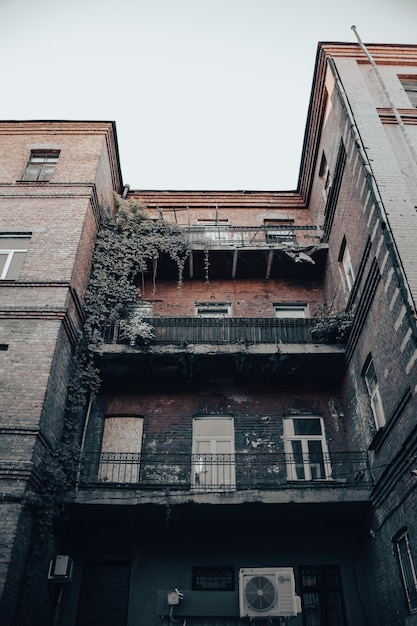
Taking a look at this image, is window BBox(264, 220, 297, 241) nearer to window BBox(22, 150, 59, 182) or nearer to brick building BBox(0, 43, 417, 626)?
brick building BBox(0, 43, 417, 626)

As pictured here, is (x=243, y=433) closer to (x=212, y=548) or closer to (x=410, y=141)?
(x=212, y=548)

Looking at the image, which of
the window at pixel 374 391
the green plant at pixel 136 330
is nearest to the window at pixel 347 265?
the window at pixel 374 391

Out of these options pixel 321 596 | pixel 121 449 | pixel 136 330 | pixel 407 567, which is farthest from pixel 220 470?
pixel 407 567

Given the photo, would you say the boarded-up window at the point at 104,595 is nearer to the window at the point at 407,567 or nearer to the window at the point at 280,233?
the window at the point at 407,567

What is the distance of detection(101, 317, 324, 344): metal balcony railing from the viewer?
12344 mm

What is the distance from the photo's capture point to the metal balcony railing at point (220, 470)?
Result: 10.8 metres

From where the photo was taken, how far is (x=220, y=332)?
12.5m

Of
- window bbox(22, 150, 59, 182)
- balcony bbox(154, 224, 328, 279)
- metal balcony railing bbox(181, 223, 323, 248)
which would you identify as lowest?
balcony bbox(154, 224, 328, 279)

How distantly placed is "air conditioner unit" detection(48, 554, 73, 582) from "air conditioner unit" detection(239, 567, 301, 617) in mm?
3372

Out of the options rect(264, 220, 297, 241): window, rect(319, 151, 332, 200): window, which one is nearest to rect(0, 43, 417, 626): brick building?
rect(319, 151, 332, 200): window

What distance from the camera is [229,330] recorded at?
1250cm

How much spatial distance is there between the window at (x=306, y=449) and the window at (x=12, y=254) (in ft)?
25.1

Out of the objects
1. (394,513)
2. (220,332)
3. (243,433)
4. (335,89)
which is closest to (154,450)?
(243,433)

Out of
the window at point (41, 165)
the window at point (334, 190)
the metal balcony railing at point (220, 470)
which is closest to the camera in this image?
the metal balcony railing at point (220, 470)
